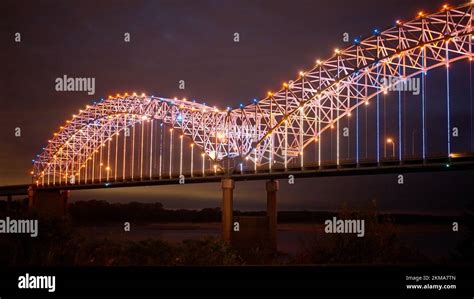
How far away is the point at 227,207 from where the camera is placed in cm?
5812

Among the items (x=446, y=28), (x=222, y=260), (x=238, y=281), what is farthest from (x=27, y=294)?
(x=446, y=28)

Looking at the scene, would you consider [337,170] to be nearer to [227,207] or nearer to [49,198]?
[227,207]

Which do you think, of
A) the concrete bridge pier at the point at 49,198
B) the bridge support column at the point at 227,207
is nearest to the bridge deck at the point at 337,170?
the bridge support column at the point at 227,207

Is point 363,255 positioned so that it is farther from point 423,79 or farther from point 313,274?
point 423,79

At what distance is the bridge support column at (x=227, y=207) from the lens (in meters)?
56.5

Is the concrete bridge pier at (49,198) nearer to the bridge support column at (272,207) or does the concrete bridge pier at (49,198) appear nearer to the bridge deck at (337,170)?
the bridge deck at (337,170)

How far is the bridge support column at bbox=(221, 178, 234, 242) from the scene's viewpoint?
185 ft

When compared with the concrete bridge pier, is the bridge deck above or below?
above

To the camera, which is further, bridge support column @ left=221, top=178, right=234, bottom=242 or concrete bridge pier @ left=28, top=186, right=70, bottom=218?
concrete bridge pier @ left=28, top=186, right=70, bottom=218

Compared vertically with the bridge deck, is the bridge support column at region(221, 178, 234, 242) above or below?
below

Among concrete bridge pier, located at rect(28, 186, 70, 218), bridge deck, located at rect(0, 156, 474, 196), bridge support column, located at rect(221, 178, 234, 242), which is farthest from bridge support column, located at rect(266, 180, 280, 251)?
concrete bridge pier, located at rect(28, 186, 70, 218)

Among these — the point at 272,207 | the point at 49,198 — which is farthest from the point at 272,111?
the point at 49,198

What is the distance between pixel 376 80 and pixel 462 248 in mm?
21623

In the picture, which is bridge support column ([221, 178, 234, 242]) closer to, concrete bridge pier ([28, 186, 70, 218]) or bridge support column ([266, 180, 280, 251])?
bridge support column ([266, 180, 280, 251])
